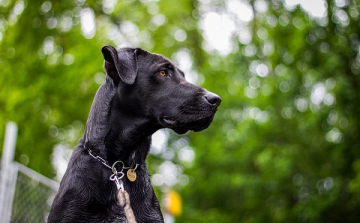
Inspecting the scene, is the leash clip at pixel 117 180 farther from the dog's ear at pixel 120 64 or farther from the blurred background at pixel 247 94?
the blurred background at pixel 247 94

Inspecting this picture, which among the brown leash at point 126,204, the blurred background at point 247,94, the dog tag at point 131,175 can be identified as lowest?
the brown leash at point 126,204

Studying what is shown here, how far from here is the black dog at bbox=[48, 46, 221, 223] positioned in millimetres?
3834

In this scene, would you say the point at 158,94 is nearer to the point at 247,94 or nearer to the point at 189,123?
the point at 189,123

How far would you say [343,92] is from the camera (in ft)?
45.0

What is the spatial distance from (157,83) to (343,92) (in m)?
10.3

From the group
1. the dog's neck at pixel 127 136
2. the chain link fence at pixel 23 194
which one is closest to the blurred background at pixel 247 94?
the chain link fence at pixel 23 194

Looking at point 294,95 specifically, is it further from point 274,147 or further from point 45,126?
point 45,126

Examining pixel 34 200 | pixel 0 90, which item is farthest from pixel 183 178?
pixel 34 200

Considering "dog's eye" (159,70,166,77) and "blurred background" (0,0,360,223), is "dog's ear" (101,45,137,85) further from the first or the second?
"blurred background" (0,0,360,223)

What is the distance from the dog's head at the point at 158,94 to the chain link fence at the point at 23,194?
4814 millimetres

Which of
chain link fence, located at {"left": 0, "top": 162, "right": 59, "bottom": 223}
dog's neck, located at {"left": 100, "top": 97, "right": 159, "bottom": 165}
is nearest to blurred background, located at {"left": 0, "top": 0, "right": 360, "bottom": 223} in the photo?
chain link fence, located at {"left": 0, "top": 162, "right": 59, "bottom": 223}

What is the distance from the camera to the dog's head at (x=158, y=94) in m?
4.14

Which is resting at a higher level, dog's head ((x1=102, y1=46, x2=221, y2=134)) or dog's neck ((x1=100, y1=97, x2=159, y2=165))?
dog's head ((x1=102, y1=46, x2=221, y2=134))

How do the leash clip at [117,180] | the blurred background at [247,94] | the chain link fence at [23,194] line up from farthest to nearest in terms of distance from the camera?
the blurred background at [247,94]
the chain link fence at [23,194]
the leash clip at [117,180]
